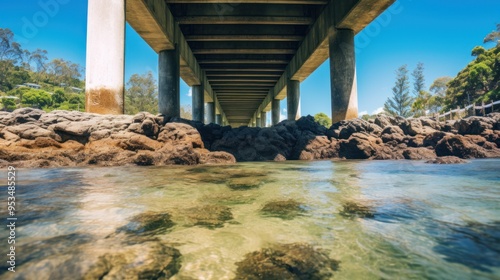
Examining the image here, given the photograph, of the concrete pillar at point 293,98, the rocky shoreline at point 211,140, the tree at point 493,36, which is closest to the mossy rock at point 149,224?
the rocky shoreline at point 211,140

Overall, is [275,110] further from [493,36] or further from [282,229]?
[493,36]

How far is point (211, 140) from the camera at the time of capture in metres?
9.18

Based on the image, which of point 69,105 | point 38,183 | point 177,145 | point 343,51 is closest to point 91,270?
point 38,183

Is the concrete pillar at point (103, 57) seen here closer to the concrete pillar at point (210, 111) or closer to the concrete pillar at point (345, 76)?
the concrete pillar at point (345, 76)

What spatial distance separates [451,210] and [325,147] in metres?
6.71

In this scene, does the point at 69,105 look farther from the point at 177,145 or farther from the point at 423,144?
the point at 423,144

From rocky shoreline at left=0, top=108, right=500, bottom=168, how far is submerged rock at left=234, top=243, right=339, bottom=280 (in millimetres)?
5331

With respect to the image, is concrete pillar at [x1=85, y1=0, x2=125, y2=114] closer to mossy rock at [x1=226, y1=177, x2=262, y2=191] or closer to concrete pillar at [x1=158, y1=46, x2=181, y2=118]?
concrete pillar at [x1=158, y1=46, x2=181, y2=118]

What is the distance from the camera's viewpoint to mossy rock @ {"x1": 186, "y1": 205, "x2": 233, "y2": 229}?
1839mm

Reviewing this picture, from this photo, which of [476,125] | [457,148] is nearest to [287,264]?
[457,148]

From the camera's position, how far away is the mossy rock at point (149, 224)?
168cm

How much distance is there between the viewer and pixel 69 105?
56469 millimetres

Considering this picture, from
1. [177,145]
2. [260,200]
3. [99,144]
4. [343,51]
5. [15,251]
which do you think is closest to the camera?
[15,251]

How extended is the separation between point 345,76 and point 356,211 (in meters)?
9.25
